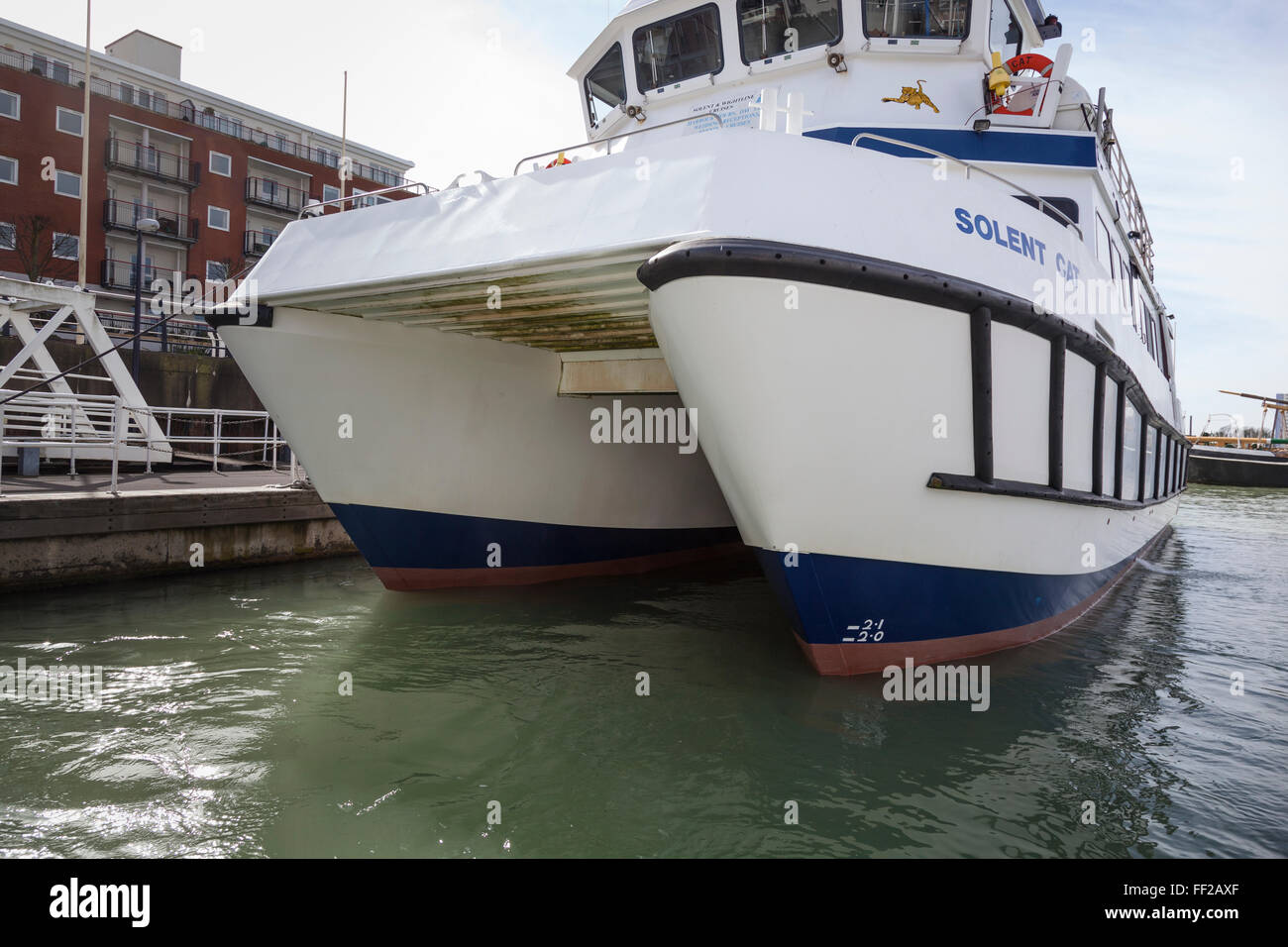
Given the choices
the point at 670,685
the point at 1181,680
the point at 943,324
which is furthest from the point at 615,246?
the point at 1181,680

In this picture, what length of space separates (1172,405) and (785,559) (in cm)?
1053

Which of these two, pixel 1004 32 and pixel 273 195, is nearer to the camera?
pixel 1004 32

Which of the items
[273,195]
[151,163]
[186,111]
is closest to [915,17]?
[151,163]

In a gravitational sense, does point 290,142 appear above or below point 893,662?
above

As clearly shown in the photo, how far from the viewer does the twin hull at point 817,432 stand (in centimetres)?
368

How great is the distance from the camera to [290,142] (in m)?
31.1

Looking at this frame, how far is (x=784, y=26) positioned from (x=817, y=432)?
3632 millimetres

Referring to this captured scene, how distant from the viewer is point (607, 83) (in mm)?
7066

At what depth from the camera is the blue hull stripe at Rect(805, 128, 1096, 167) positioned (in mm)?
5562

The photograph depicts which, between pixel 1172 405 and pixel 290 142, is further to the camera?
pixel 290 142

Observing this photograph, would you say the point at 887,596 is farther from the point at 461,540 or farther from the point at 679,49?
the point at 679,49

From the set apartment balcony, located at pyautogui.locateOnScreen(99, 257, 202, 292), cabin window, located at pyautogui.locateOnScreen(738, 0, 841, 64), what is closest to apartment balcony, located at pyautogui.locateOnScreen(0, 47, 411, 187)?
apartment balcony, located at pyautogui.locateOnScreen(99, 257, 202, 292)

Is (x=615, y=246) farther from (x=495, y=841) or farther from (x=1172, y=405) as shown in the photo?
(x=1172, y=405)

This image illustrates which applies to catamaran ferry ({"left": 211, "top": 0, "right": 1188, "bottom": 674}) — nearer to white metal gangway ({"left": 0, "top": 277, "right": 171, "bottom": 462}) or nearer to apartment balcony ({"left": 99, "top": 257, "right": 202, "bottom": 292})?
white metal gangway ({"left": 0, "top": 277, "right": 171, "bottom": 462})
